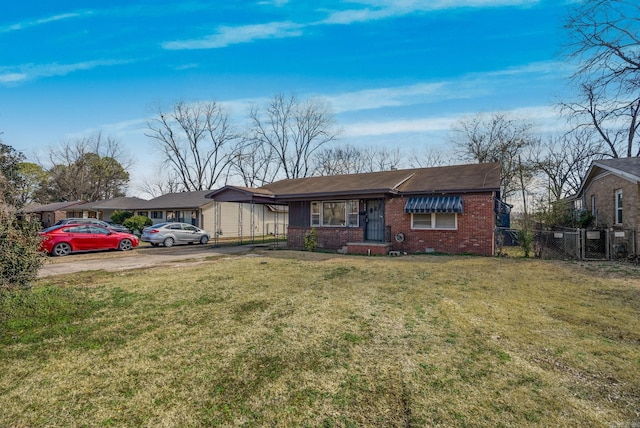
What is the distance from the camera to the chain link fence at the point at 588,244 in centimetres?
1142

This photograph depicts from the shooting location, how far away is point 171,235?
18.8 meters

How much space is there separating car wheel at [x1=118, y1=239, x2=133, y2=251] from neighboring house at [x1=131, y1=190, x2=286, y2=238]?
27.1 feet

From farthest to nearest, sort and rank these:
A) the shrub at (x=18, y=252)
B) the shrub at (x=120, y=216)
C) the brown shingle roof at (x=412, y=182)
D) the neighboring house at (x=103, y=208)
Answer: the neighboring house at (x=103, y=208) < the shrub at (x=120, y=216) < the brown shingle roof at (x=412, y=182) < the shrub at (x=18, y=252)

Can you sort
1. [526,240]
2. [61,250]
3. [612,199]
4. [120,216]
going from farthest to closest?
[120,216] → [61,250] → [612,199] → [526,240]

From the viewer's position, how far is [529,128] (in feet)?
92.2

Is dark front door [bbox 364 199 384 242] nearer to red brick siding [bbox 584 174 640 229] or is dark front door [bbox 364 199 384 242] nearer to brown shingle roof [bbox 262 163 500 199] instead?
brown shingle roof [bbox 262 163 500 199]

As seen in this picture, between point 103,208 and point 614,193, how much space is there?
126ft

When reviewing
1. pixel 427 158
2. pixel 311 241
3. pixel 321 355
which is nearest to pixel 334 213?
pixel 311 241

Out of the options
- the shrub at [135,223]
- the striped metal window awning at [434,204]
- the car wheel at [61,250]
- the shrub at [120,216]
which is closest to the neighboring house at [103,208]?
the shrub at [120,216]

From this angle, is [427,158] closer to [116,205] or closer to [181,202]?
[181,202]

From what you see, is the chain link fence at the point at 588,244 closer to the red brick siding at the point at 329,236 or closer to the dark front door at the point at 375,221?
the dark front door at the point at 375,221

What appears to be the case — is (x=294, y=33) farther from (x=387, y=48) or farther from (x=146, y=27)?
(x=146, y=27)

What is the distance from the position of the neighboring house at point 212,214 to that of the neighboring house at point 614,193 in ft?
62.1

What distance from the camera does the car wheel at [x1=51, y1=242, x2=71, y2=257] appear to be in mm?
13898
